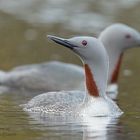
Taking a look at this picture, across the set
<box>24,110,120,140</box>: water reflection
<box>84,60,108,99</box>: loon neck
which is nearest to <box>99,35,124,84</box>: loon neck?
<box>84,60,108,99</box>: loon neck

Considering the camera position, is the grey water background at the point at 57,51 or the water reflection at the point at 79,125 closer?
the water reflection at the point at 79,125

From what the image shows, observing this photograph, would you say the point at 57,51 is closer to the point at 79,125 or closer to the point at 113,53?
the point at 113,53

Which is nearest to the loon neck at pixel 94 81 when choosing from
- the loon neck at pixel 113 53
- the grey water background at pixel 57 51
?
the grey water background at pixel 57 51

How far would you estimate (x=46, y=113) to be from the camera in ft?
47.4

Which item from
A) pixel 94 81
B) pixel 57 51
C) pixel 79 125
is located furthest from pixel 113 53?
pixel 79 125

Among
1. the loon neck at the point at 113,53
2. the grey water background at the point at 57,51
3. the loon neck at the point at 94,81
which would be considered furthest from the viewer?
the loon neck at the point at 113,53

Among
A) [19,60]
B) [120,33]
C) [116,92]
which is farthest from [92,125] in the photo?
[19,60]

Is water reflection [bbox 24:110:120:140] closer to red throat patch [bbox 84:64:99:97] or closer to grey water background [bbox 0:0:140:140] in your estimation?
grey water background [bbox 0:0:140:140]

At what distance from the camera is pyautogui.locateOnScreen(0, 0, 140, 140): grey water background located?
12.5 m

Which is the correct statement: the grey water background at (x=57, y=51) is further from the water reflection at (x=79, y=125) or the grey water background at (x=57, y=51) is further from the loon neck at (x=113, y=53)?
the loon neck at (x=113, y=53)

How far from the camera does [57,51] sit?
75.6ft

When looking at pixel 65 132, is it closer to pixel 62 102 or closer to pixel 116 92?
pixel 62 102

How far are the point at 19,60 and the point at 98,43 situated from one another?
7.71 meters

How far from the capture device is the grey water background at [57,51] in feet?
40.9
